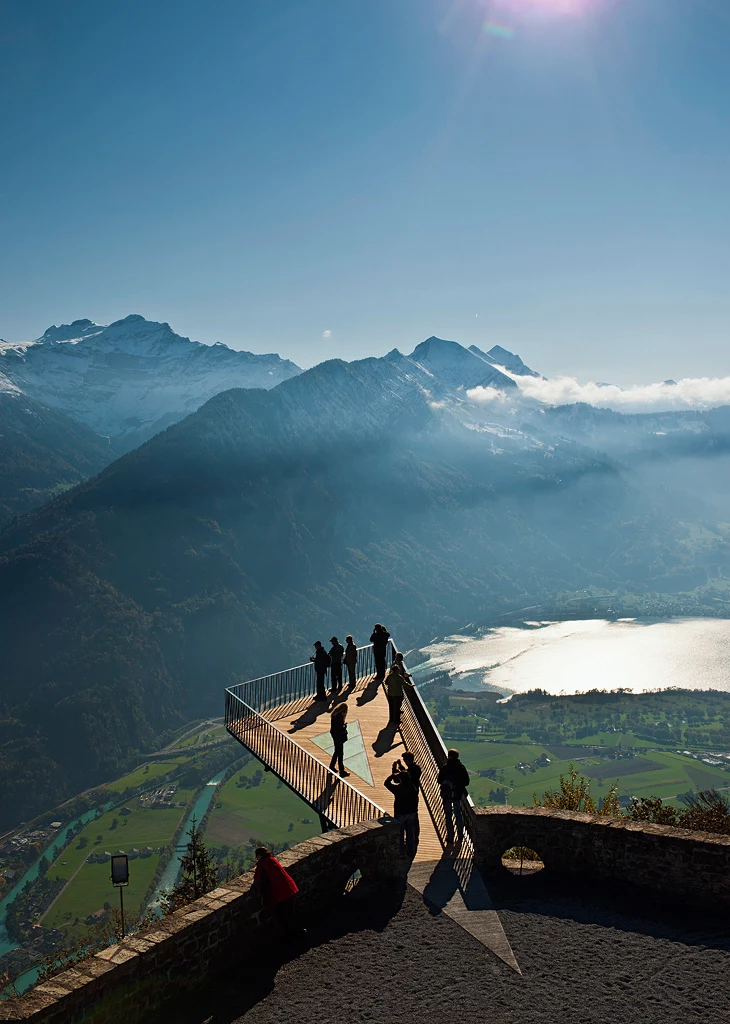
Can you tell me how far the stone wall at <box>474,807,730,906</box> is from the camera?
10.1 metres

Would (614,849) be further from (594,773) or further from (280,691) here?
(594,773)

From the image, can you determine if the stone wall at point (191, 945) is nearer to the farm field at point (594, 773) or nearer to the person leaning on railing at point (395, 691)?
the person leaning on railing at point (395, 691)

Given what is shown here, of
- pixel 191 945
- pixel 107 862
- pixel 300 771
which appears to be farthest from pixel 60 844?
pixel 191 945

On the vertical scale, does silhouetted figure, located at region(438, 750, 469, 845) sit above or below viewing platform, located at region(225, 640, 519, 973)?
above

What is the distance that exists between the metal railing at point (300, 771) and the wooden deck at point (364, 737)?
45 centimetres

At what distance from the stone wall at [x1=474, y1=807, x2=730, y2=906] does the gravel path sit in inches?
19.4

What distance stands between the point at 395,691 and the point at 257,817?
90367mm

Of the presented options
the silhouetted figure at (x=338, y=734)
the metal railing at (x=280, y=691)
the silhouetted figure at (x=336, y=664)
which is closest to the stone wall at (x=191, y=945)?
the silhouetted figure at (x=338, y=734)

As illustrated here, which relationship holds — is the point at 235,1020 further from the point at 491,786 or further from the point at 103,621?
the point at 103,621

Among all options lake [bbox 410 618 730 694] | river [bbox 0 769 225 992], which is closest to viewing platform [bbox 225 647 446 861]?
river [bbox 0 769 225 992]

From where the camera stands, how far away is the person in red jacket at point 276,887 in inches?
357

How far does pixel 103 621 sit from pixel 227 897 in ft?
637

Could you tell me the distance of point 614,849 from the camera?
35.6ft

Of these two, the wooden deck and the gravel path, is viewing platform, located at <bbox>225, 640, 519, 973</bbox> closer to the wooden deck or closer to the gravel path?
the wooden deck
